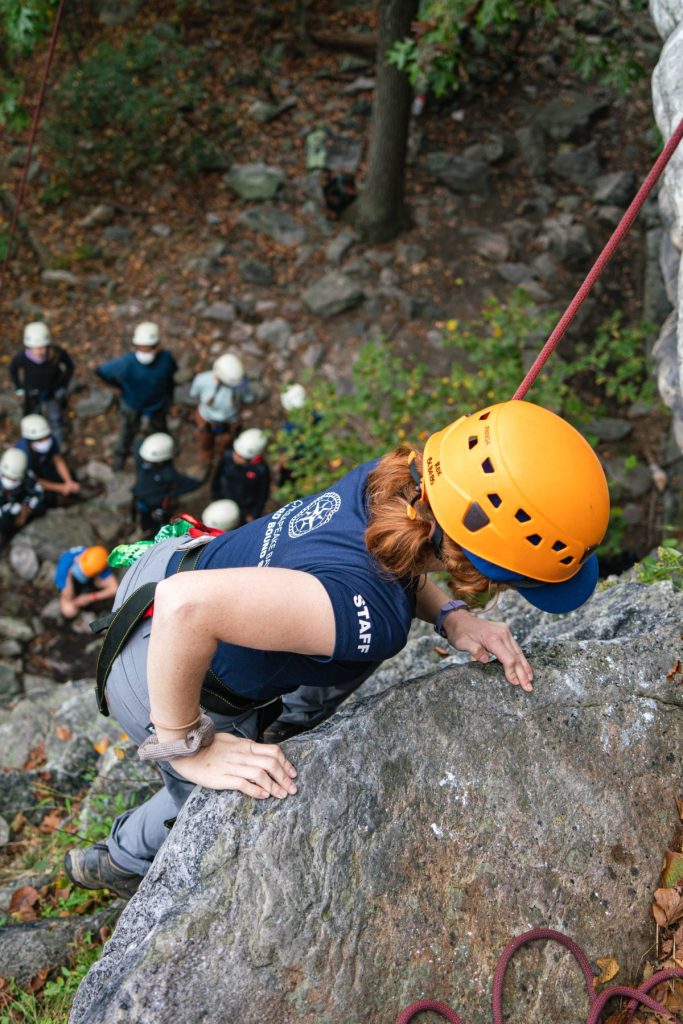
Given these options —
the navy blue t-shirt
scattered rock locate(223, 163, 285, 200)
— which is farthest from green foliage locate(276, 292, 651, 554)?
scattered rock locate(223, 163, 285, 200)

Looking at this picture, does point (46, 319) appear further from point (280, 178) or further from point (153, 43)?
point (153, 43)

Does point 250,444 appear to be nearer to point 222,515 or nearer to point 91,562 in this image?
point 222,515

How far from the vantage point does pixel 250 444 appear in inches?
293

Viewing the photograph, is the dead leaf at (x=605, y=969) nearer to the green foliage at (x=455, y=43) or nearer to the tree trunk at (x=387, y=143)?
the green foliage at (x=455, y=43)

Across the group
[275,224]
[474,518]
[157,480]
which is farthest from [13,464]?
[474,518]

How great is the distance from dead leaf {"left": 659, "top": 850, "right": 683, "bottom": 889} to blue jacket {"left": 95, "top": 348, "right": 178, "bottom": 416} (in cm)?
692

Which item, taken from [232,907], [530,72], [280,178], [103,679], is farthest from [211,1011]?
[530,72]

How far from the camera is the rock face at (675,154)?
4176 mm

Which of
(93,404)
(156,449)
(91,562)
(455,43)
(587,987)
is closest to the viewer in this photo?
(587,987)

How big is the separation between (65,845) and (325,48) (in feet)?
39.7

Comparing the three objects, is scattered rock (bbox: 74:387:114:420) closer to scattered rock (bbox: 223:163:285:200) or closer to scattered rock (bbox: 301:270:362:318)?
scattered rock (bbox: 301:270:362:318)

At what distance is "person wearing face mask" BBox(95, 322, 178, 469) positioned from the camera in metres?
8.31

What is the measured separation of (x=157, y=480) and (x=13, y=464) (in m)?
1.39

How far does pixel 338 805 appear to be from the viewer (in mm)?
2459
